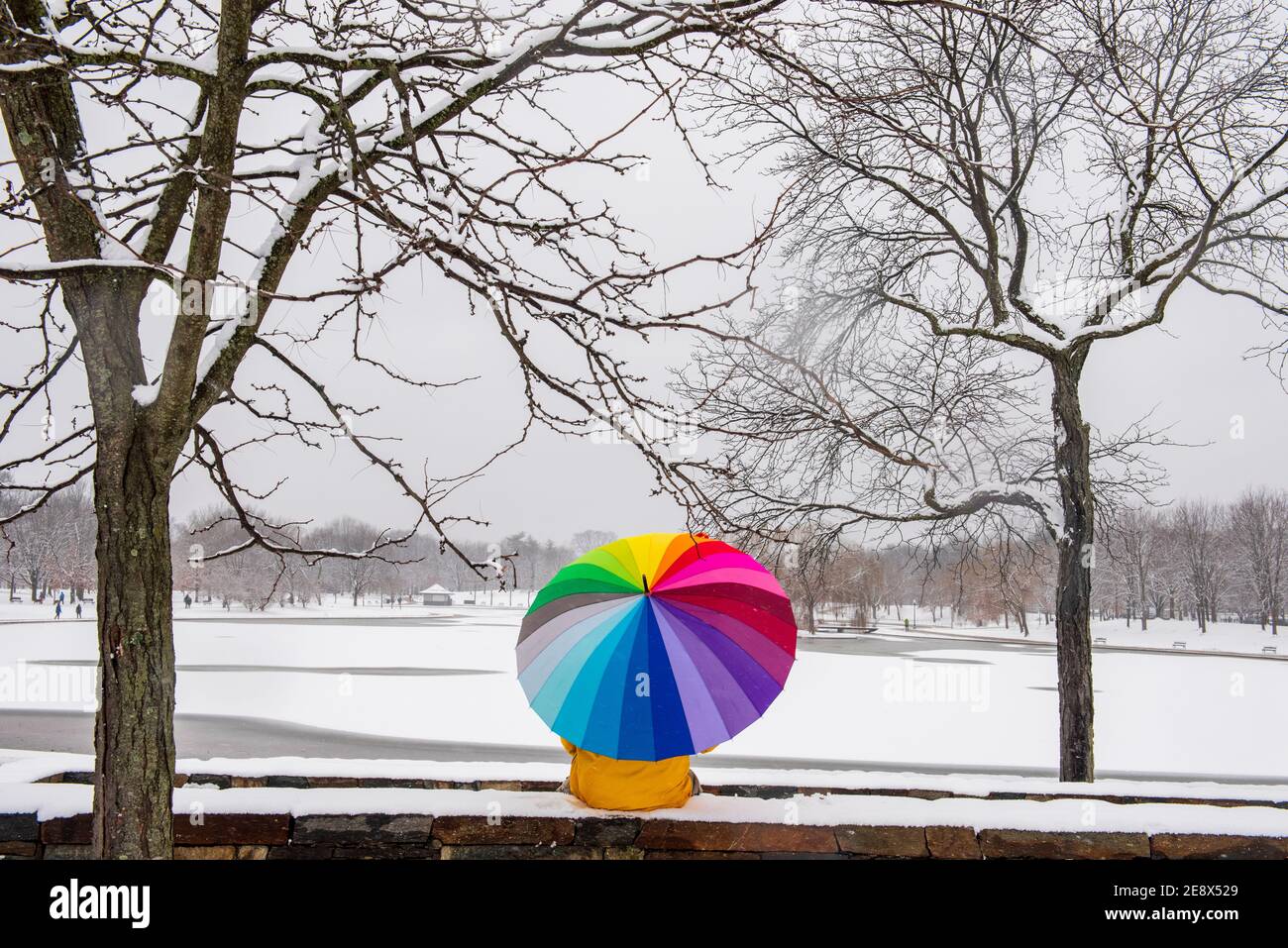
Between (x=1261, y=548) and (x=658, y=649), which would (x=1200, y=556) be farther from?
(x=658, y=649)

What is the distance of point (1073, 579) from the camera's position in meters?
7.17

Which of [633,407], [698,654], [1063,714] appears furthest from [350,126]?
[1063,714]

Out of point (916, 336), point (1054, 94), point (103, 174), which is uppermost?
point (1054, 94)

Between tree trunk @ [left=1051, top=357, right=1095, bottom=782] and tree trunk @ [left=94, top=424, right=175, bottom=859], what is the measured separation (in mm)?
6374

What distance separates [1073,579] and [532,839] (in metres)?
5.45

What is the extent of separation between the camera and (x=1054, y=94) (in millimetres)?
7711

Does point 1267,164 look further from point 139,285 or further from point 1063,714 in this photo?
point 139,285

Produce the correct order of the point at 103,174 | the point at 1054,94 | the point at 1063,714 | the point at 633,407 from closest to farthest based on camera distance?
the point at 633,407 → the point at 103,174 → the point at 1063,714 → the point at 1054,94

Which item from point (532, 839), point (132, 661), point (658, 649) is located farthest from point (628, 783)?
point (132, 661)

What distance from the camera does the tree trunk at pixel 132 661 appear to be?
9.28ft

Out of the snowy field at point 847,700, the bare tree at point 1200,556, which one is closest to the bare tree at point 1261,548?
the bare tree at point 1200,556

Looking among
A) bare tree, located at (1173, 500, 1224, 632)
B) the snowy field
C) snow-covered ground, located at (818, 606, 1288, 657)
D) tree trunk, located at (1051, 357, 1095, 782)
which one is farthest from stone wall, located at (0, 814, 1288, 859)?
bare tree, located at (1173, 500, 1224, 632)

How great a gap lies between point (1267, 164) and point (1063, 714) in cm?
481

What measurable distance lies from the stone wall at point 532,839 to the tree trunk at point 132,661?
95cm
